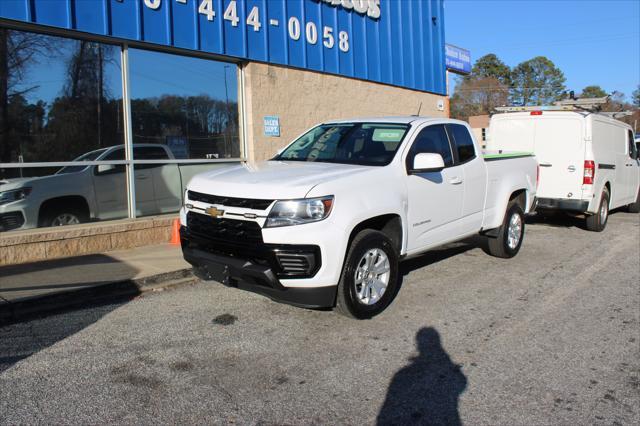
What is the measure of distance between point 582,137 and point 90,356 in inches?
352

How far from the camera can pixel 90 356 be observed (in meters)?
4.06

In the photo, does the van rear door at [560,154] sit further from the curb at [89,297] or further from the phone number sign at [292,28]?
the curb at [89,297]

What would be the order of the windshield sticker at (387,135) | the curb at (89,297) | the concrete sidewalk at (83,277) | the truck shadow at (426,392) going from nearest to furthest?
the truck shadow at (426,392), the curb at (89,297), the concrete sidewalk at (83,277), the windshield sticker at (387,135)

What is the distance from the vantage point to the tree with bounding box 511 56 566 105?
6600 centimetres

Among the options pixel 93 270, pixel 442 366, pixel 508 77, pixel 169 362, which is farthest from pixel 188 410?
pixel 508 77

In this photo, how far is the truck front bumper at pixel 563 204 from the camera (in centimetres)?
958

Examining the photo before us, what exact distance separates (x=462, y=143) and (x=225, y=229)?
3.31 meters

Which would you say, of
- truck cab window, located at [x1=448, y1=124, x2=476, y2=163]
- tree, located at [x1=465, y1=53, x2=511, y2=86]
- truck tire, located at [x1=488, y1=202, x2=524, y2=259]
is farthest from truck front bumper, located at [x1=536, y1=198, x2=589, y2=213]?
tree, located at [x1=465, y1=53, x2=511, y2=86]

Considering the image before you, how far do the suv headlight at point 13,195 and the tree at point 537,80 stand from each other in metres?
66.5

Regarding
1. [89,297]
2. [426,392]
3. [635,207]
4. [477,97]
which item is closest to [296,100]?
[89,297]

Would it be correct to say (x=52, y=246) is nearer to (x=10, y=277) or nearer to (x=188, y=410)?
(x=10, y=277)

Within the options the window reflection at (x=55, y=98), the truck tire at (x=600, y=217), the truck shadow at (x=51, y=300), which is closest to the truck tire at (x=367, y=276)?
the truck shadow at (x=51, y=300)

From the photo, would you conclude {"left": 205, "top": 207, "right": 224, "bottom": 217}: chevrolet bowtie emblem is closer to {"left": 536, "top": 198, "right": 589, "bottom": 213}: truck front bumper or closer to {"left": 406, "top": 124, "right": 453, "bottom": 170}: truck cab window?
{"left": 406, "top": 124, "right": 453, "bottom": 170}: truck cab window

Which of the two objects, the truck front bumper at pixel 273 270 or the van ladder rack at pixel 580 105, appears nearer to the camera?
the truck front bumper at pixel 273 270
